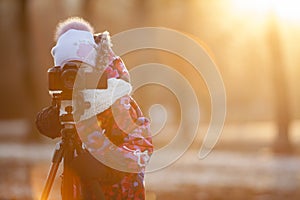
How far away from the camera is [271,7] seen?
48.0 feet

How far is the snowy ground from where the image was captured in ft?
32.7

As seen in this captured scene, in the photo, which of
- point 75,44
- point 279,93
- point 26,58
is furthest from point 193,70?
point 75,44

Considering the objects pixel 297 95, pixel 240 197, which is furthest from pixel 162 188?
pixel 297 95

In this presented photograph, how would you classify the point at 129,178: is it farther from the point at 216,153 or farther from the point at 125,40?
the point at 216,153

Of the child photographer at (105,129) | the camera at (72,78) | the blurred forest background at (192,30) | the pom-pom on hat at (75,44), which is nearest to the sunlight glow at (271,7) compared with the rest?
the blurred forest background at (192,30)

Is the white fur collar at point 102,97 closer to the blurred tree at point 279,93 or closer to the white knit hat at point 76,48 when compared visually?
the white knit hat at point 76,48

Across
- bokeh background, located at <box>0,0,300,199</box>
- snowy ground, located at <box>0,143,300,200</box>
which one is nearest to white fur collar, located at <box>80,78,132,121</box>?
snowy ground, located at <box>0,143,300,200</box>

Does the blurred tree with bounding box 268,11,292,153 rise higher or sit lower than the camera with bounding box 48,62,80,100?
higher

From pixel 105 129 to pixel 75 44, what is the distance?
459 mm

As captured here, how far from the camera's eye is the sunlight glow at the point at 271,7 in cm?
1465

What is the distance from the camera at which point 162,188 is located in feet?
35.4

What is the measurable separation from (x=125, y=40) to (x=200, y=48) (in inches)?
460

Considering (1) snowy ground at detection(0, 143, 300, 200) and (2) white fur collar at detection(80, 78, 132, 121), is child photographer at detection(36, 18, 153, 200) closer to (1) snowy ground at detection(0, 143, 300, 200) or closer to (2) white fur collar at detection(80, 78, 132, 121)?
(2) white fur collar at detection(80, 78, 132, 121)

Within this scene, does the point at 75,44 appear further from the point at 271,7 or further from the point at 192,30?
the point at 192,30
